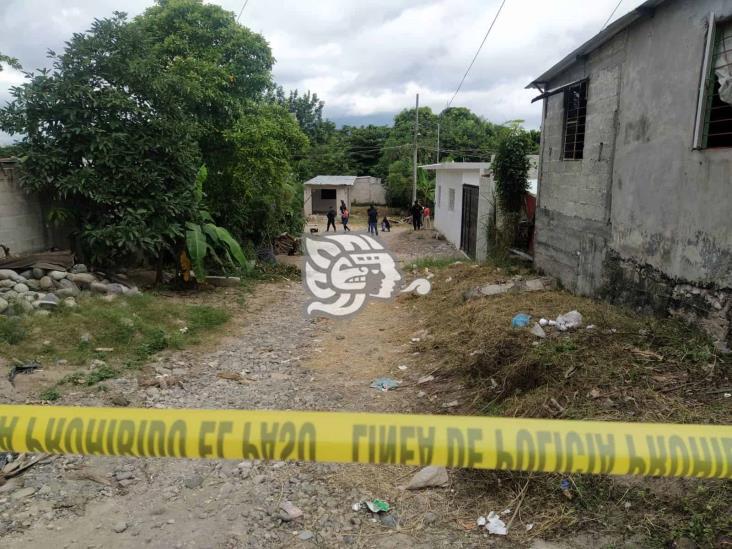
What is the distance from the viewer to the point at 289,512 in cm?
310

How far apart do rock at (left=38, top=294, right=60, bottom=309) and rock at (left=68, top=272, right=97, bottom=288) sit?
0.97m

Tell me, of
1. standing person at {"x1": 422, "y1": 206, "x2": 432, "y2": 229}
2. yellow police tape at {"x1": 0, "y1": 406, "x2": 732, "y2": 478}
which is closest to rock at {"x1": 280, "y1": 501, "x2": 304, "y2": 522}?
yellow police tape at {"x1": 0, "y1": 406, "x2": 732, "y2": 478}

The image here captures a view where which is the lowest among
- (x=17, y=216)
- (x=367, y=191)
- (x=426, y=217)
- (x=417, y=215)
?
(x=426, y=217)

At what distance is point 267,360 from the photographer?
6293 mm

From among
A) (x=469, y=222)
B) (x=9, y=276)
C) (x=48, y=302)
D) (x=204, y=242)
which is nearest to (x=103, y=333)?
(x=48, y=302)

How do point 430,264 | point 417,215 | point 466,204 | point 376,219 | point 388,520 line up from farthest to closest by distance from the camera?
1. point 417,215
2. point 376,219
3. point 466,204
4. point 430,264
5. point 388,520

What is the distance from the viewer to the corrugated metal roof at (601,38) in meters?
5.38

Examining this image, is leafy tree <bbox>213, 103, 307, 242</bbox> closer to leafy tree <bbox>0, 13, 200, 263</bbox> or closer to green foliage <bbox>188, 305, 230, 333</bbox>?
leafy tree <bbox>0, 13, 200, 263</bbox>

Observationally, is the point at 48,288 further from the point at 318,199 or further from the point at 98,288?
the point at 318,199

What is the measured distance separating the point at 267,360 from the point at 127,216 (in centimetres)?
365

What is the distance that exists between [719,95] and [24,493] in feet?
19.7

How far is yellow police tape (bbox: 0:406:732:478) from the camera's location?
1.47 metres

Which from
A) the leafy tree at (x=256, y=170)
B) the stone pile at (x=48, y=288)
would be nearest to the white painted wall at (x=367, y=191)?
the leafy tree at (x=256, y=170)

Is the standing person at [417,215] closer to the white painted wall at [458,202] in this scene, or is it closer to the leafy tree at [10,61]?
the white painted wall at [458,202]
